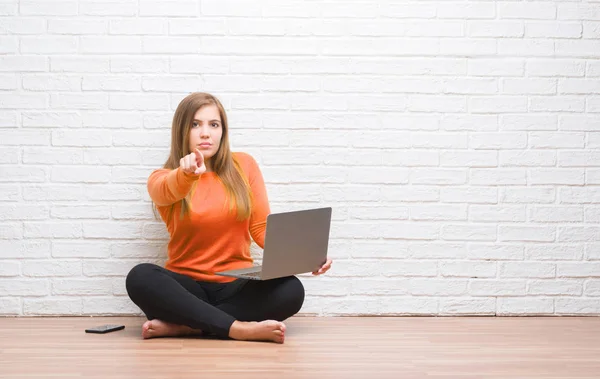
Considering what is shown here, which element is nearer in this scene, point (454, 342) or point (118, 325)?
point (454, 342)

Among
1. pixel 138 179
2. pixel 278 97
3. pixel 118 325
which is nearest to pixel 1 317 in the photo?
pixel 118 325

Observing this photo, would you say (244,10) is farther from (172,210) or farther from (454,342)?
(454,342)

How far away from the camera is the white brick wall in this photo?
10.0ft

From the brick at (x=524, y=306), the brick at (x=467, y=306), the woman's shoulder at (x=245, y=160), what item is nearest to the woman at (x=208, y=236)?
the woman's shoulder at (x=245, y=160)

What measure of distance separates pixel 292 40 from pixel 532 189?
1.18 metres

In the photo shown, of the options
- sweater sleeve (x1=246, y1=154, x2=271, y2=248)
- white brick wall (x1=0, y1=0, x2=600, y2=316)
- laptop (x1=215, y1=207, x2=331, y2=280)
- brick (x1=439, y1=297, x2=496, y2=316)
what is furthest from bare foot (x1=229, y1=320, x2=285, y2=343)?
brick (x1=439, y1=297, x2=496, y2=316)

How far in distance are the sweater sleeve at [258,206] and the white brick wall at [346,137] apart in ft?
0.43

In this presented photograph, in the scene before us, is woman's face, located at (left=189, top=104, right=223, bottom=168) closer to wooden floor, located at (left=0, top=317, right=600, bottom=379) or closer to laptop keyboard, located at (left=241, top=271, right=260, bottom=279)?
laptop keyboard, located at (left=241, top=271, right=260, bottom=279)

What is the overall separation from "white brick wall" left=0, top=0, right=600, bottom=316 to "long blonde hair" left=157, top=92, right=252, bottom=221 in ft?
0.66

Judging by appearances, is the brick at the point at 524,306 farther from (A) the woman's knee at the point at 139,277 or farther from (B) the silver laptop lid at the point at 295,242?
(A) the woman's knee at the point at 139,277

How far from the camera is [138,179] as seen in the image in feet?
10.1

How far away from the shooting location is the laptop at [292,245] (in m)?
2.46

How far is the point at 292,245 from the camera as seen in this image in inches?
100

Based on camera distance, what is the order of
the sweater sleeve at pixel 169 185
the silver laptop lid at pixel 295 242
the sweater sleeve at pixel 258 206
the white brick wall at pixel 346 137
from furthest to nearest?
the white brick wall at pixel 346 137 → the sweater sleeve at pixel 258 206 → the sweater sleeve at pixel 169 185 → the silver laptop lid at pixel 295 242
